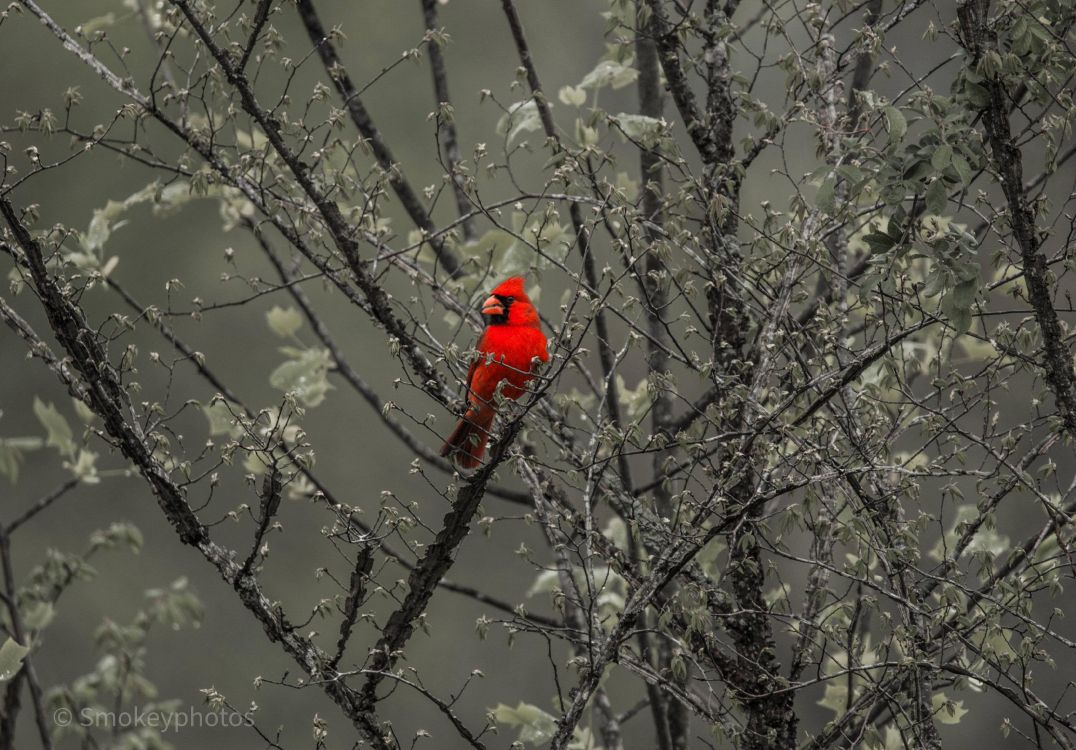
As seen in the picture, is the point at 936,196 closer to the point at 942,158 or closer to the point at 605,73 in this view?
the point at 942,158

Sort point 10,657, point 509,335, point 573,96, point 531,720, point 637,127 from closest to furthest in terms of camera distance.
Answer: point 10,657
point 637,127
point 531,720
point 573,96
point 509,335

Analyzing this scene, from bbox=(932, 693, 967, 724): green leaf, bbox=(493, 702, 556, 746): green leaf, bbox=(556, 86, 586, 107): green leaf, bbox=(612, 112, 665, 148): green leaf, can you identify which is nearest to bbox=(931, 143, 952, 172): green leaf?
bbox=(612, 112, 665, 148): green leaf

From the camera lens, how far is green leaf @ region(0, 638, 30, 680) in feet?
8.06

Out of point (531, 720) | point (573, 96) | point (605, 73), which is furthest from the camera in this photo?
point (573, 96)

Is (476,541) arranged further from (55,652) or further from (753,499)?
(753,499)

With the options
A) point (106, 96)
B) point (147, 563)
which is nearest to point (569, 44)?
point (106, 96)

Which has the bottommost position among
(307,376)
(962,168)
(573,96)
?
(962,168)

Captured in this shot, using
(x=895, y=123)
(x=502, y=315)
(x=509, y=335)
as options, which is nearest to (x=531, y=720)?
(x=509, y=335)

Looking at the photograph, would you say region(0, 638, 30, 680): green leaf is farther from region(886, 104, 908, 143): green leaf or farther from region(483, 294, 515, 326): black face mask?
region(483, 294, 515, 326): black face mask

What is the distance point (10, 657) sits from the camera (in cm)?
248

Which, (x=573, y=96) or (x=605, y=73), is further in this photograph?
(x=573, y=96)

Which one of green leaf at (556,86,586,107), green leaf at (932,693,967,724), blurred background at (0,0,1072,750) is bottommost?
Result: green leaf at (932,693,967,724)

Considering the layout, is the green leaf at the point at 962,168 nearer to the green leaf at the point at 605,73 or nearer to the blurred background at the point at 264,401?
the green leaf at the point at 605,73

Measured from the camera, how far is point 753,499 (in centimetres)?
234
